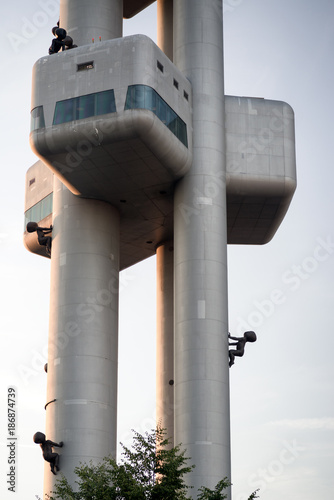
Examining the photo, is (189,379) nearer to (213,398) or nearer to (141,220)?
(213,398)

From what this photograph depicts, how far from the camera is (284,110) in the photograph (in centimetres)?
7262

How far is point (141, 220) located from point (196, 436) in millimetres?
19833

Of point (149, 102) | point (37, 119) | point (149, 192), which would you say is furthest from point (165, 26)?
point (37, 119)

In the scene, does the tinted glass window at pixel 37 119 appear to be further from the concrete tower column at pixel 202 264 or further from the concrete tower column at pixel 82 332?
the concrete tower column at pixel 202 264

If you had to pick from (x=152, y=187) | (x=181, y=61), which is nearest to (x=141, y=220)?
(x=152, y=187)

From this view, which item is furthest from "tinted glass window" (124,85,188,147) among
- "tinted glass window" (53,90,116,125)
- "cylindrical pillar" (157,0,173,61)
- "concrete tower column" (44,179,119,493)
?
"cylindrical pillar" (157,0,173,61)

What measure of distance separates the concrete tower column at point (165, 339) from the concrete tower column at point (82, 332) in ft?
25.9

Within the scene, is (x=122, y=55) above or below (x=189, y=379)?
above

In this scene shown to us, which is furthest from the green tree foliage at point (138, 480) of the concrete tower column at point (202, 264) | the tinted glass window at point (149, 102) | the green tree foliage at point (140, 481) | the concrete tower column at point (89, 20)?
the concrete tower column at point (89, 20)

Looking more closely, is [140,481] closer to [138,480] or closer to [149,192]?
[138,480]

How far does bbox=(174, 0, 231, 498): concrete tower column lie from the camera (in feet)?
204

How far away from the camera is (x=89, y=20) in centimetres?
7312

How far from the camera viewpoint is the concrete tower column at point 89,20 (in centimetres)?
7275

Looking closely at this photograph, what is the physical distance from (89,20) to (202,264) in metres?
21.2
